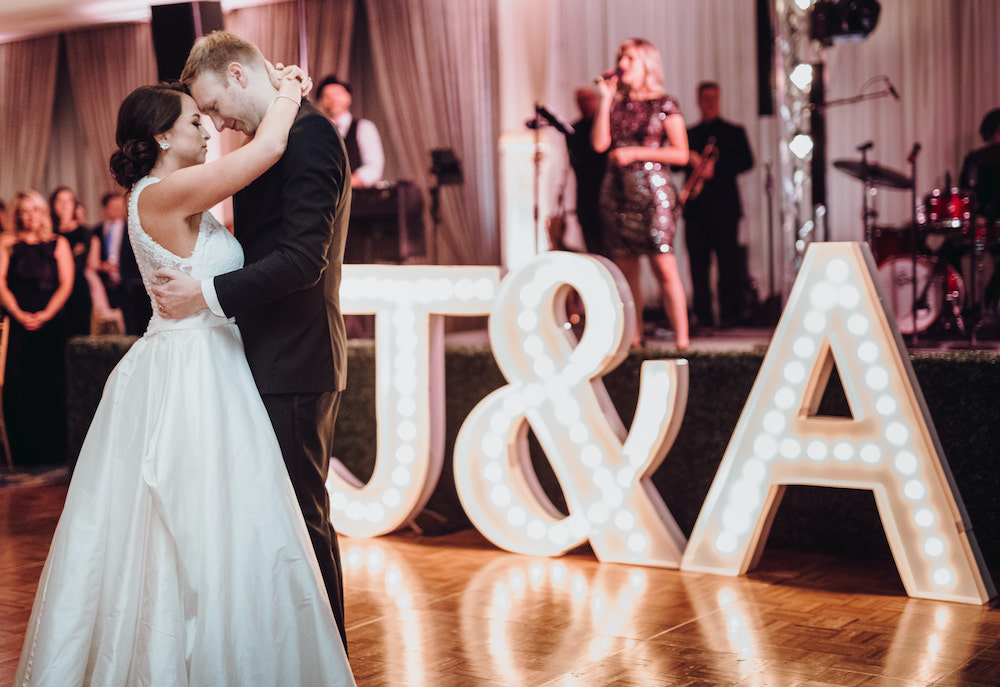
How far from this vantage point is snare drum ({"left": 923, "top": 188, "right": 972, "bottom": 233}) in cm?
715

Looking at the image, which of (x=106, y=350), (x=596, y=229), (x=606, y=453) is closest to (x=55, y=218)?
(x=106, y=350)

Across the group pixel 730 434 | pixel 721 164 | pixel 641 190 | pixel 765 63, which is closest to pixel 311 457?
pixel 730 434

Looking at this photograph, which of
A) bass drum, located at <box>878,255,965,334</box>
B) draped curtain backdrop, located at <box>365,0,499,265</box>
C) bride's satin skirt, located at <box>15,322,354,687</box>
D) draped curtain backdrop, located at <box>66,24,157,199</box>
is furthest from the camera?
draped curtain backdrop, located at <box>66,24,157,199</box>

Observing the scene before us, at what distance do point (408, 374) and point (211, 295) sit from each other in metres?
2.06

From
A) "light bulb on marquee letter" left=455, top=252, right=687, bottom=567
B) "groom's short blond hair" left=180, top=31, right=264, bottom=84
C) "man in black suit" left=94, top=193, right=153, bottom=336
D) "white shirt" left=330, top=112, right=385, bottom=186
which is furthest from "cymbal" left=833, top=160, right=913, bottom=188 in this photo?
"groom's short blond hair" left=180, top=31, right=264, bottom=84

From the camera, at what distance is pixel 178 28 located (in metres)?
4.14

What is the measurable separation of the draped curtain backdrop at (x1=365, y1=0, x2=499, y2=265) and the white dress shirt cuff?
22.8 feet

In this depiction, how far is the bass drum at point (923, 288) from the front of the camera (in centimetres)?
704

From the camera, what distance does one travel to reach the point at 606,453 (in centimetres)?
406

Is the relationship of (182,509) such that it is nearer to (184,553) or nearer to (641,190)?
(184,553)

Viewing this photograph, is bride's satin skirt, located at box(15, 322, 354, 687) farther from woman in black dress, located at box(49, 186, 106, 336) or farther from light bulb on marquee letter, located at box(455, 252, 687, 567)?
woman in black dress, located at box(49, 186, 106, 336)

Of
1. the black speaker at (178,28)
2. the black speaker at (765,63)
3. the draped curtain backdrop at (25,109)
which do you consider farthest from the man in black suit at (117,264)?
the black speaker at (765,63)

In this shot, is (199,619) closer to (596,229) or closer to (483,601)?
(483,601)

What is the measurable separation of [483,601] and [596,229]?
5.12 metres
